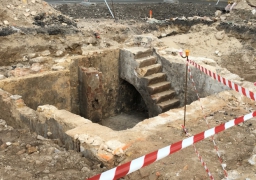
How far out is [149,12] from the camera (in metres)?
14.3

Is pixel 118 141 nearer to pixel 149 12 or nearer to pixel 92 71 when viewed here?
pixel 92 71

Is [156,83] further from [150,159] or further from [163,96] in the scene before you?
[150,159]

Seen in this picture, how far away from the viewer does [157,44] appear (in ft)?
31.0

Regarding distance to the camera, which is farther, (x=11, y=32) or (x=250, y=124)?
(x=11, y=32)

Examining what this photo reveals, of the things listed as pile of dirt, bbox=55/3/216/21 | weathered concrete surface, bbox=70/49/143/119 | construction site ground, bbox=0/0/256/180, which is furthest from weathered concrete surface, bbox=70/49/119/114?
pile of dirt, bbox=55/3/216/21

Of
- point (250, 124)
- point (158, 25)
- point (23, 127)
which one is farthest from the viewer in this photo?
point (158, 25)

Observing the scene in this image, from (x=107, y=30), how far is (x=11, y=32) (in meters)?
3.61

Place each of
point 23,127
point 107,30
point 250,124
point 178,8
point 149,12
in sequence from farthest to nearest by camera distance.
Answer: point 178,8, point 149,12, point 107,30, point 23,127, point 250,124

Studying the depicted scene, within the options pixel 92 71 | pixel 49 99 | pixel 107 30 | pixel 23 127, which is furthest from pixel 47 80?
pixel 107 30

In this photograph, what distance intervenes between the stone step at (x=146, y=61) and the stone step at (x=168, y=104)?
1.24 meters

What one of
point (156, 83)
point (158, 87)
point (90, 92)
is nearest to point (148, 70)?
point (156, 83)

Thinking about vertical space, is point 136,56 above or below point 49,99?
above

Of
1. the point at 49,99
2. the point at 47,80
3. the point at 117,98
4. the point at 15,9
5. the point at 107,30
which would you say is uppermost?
the point at 15,9

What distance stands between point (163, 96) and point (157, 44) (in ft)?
6.07
